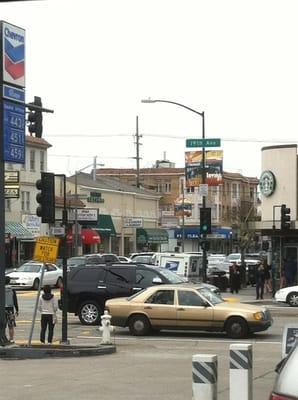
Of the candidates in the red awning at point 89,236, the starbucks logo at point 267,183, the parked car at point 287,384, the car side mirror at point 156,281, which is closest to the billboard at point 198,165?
the starbucks logo at point 267,183

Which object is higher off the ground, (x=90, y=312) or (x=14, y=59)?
(x=14, y=59)

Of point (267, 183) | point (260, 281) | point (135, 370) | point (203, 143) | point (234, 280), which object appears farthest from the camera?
point (234, 280)

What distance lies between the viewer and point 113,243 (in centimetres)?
7731

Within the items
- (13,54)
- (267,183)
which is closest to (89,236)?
(267,183)

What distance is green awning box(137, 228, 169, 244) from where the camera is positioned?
266 ft

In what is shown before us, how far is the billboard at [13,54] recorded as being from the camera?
630 inches

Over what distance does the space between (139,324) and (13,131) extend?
648 centimetres

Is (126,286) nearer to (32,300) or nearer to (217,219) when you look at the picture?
(32,300)

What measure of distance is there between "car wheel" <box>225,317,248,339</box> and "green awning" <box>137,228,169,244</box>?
62048 millimetres

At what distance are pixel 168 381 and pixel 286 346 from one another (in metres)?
2.65

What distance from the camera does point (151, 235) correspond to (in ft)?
272

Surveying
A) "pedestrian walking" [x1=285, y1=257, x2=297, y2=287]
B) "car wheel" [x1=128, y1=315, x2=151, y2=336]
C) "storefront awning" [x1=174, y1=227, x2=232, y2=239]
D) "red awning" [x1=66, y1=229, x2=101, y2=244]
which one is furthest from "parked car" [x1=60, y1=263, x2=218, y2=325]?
"storefront awning" [x1=174, y1=227, x2=232, y2=239]

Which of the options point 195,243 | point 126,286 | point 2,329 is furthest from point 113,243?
point 2,329

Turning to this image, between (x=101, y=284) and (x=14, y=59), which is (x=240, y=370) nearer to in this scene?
(x=14, y=59)
